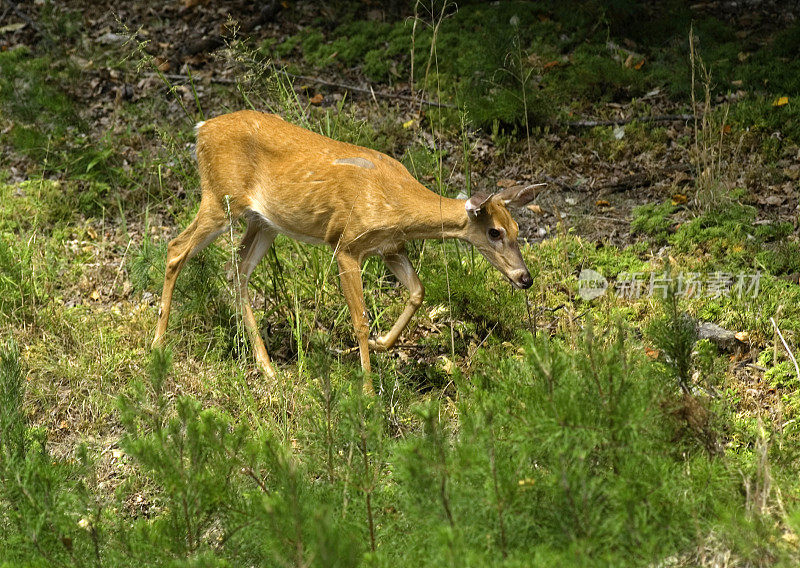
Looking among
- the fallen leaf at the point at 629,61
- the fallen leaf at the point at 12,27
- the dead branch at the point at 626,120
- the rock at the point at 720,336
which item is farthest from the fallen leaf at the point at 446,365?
the fallen leaf at the point at 12,27

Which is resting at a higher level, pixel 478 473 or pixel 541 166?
pixel 478 473

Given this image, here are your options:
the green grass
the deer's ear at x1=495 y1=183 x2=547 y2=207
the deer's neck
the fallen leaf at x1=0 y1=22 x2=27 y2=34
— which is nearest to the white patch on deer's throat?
the deer's neck

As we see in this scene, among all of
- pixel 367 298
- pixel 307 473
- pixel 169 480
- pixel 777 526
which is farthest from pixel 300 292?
pixel 777 526

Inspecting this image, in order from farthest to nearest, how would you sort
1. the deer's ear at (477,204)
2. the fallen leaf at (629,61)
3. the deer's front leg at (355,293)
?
1. the fallen leaf at (629,61)
2. the deer's front leg at (355,293)
3. the deer's ear at (477,204)

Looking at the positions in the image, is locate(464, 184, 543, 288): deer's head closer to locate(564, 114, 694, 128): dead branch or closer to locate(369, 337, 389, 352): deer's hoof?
locate(369, 337, 389, 352): deer's hoof

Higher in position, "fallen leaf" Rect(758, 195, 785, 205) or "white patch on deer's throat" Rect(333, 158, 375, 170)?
"white patch on deer's throat" Rect(333, 158, 375, 170)

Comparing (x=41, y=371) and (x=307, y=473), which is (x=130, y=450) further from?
(x=41, y=371)

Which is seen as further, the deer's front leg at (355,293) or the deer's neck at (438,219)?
the deer's front leg at (355,293)

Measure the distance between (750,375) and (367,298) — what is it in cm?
239

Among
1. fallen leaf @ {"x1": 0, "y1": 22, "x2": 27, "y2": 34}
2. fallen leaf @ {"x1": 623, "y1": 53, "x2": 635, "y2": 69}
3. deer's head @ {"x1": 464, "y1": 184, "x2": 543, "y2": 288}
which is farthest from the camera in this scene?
fallen leaf @ {"x1": 0, "y1": 22, "x2": 27, "y2": 34}

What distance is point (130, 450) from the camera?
295cm

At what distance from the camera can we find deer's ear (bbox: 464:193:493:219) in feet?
16.7

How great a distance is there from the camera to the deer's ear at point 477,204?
16.7 feet

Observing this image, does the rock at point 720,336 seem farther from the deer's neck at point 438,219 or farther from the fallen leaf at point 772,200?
the fallen leaf at point 772,200
